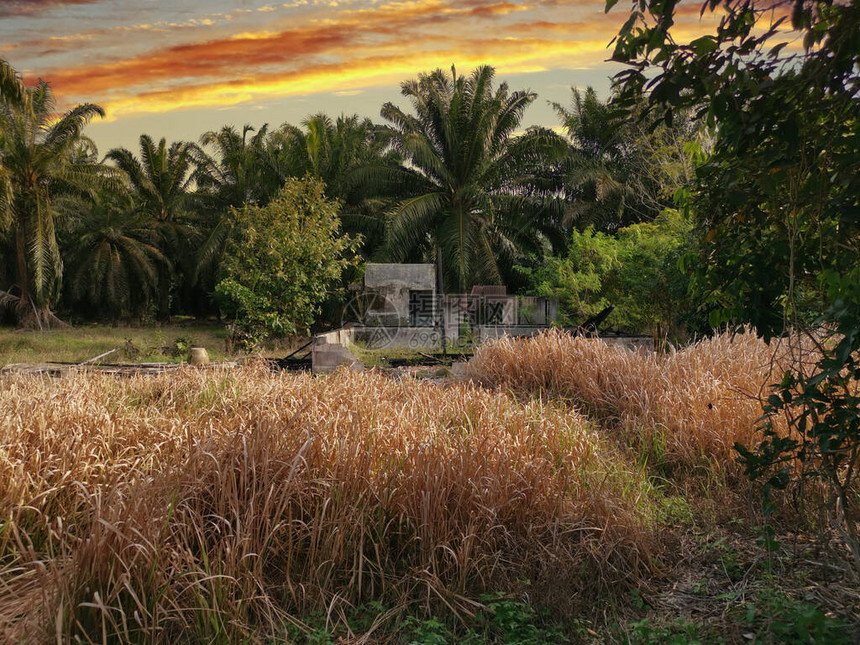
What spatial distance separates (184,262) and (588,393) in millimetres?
25469

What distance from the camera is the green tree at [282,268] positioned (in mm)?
16141

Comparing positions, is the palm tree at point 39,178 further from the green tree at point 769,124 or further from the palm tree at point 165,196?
the green tree at point 769,124

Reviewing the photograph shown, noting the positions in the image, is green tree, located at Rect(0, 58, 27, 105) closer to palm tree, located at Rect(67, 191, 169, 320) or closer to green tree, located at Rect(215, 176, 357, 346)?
green tree, located at Rect(215, 176, 357, 346)

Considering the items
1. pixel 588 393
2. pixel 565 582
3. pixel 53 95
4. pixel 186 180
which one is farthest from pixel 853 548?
pixel 186 180

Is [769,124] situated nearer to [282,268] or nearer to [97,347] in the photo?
[282,268]

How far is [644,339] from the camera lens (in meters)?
11.9

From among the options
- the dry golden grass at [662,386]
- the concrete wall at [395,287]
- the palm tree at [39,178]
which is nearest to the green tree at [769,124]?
the dry golden grass at [662,386]

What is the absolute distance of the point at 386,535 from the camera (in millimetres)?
3766

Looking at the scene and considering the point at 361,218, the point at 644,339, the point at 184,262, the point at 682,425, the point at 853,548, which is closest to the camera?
the point at 853,548

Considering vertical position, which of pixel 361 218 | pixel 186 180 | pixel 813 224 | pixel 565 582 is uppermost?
pixel 186 180

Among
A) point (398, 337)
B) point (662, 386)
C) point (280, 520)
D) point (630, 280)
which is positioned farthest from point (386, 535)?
point (398, 337)

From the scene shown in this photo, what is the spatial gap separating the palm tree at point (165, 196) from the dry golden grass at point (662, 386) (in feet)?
75.6

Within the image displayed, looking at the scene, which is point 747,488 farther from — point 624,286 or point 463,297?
point 463,297

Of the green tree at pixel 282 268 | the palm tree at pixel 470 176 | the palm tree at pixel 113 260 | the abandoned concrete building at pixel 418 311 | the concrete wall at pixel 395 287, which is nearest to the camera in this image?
the green tree at pixel 282 268
